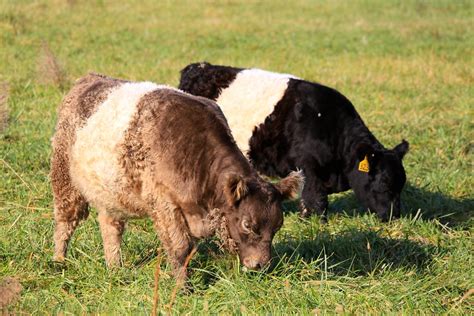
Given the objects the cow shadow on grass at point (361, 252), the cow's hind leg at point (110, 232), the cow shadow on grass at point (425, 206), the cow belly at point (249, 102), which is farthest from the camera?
the cow belly at point (249, 102)

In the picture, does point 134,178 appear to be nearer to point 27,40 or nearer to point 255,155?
point 255,155

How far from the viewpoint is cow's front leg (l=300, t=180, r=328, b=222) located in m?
9.22

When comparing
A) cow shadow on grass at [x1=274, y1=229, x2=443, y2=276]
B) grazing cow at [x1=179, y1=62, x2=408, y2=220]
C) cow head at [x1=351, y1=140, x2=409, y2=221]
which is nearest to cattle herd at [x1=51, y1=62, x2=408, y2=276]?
cow shadow on grass at [x1=274, y1=229, x2=443, y2=276]

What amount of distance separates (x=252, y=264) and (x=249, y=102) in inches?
161

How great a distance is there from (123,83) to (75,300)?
1993 millimetres

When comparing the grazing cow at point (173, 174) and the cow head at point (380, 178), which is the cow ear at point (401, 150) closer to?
the cow head at point (380, 178)

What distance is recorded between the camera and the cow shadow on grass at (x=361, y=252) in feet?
23.0

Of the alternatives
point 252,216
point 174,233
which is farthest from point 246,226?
point 174,233

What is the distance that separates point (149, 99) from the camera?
251 inches

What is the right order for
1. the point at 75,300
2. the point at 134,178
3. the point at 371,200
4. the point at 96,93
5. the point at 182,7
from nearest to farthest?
the point at 75,300 → the point at 134,178 → the point at 96,93 → the point at 371,200 → the point at 182,7

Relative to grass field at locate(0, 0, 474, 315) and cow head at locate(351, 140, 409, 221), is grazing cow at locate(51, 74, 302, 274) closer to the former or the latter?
grass field at locate(0, 0, 474, 315)

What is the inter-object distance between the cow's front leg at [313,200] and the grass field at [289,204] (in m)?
0.31

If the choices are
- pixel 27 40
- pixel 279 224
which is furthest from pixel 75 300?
pixel 27 40

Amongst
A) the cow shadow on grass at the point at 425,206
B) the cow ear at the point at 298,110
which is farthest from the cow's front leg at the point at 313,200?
the cow ear at the point at 298,110
